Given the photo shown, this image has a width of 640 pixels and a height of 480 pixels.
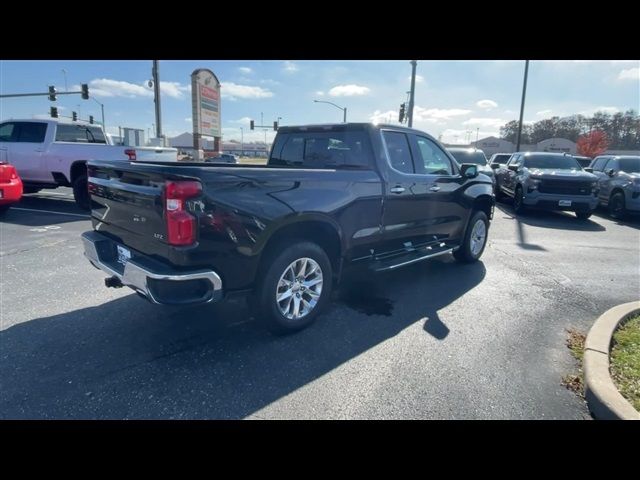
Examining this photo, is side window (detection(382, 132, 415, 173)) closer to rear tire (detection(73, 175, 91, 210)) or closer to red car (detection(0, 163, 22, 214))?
red car (detection(0, 163, 22, 214))

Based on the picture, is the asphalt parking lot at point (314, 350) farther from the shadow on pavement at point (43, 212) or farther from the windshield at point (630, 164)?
the windshield at point (630, 164)

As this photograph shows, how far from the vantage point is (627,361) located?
3.12m

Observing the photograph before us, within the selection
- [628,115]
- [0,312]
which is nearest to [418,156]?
[0,312]

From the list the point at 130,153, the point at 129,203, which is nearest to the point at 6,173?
the point at 130,153

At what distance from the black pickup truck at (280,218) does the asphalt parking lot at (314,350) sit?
504 mm

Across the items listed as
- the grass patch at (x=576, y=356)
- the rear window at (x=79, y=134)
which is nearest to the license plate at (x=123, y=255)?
the grass patch at (x=576, y=356)

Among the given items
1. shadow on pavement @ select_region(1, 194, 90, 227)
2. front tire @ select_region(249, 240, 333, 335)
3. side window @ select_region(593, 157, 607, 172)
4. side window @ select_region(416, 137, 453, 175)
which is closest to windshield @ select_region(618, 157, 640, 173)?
side window @ select_region(593, 157, 607, 172)

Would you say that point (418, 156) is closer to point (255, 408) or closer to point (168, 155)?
point (255, 408)

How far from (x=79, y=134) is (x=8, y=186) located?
3197mm

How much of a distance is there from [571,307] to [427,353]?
238 cm

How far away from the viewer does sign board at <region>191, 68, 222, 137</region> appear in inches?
1174

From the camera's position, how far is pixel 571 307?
456 centimetres

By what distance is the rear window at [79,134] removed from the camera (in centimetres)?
998
